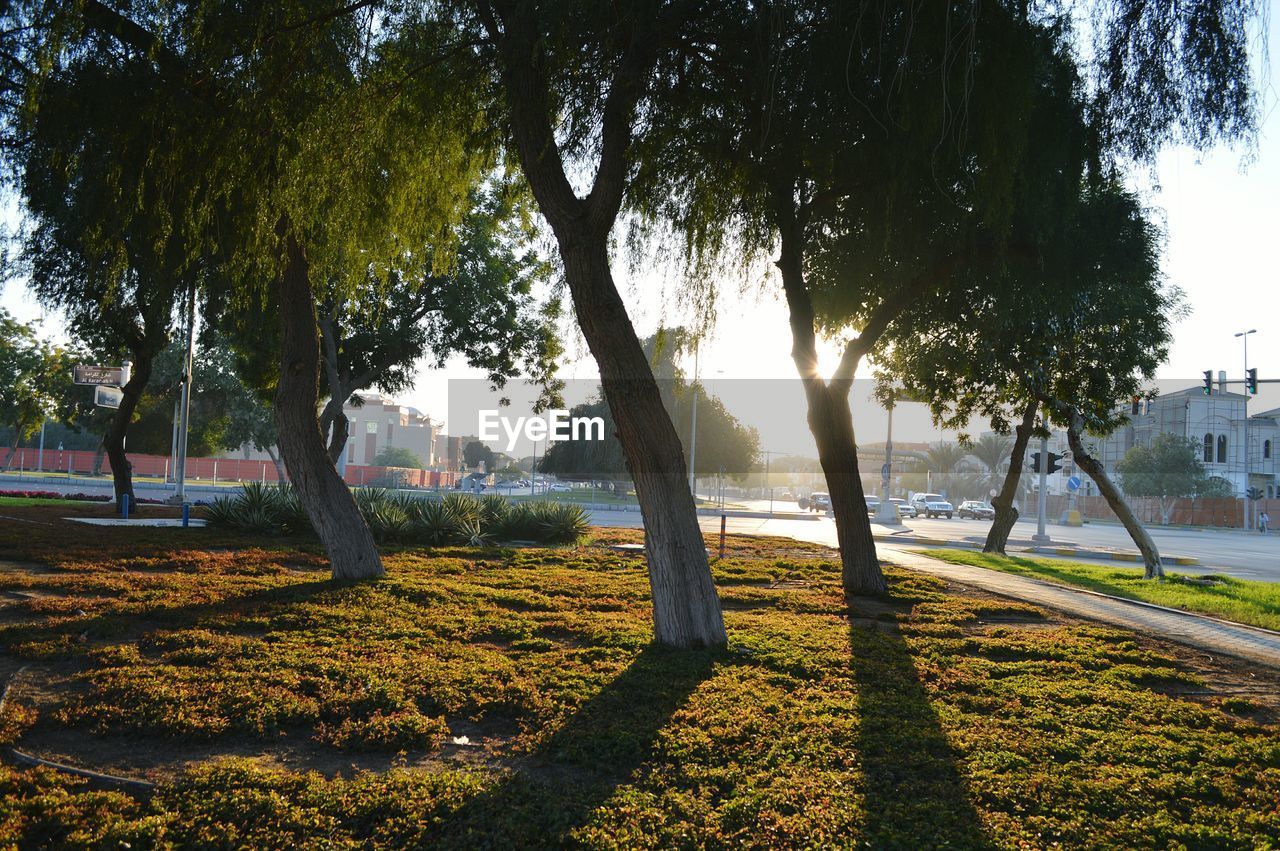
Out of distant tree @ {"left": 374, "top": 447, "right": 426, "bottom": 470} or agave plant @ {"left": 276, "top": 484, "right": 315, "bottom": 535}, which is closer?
agave plant @ {"left": 276, "top": 484, "right": 315, "bottom": 535}

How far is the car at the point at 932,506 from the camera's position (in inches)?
2223

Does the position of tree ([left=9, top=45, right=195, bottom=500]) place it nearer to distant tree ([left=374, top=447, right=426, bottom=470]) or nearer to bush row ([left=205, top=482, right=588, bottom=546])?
bush row ([left=205, top=482, right=588, bottom=546])

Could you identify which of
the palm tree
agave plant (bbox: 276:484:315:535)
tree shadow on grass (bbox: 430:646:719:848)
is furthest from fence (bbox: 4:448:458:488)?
tree shadow on grass (bbox: 430:646:719:848)

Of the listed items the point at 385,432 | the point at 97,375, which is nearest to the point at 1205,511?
the point at 97,375

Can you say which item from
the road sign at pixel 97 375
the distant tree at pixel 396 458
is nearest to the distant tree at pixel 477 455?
the distant tree at pixel 396 458

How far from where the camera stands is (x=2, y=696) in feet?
16.4

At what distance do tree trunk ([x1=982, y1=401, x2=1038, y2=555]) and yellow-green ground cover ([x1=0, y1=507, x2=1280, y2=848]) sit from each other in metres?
12.2

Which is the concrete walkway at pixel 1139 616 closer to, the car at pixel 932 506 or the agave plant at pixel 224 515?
the agave plant at pixel 224 515

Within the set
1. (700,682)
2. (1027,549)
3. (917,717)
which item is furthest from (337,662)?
(1027,549)

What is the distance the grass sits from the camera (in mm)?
12141

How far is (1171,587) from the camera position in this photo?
15.2 meters

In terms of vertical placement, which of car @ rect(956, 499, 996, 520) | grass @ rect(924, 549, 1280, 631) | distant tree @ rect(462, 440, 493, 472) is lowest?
car @ rect(956, 499, 996, 520)

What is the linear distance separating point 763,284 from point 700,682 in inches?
217

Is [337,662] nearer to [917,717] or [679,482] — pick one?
[679,482]
